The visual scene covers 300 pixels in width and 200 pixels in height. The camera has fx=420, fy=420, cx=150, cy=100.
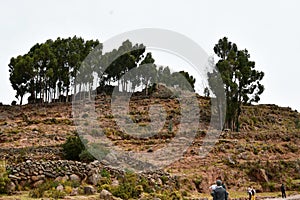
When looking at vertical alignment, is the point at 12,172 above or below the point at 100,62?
below

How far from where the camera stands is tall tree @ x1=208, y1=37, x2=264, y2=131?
3956 cm

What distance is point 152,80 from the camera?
55.8m

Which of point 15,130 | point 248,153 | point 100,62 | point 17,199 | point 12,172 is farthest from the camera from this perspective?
point 100,62

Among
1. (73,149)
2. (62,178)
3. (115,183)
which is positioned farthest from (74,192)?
(73,149)

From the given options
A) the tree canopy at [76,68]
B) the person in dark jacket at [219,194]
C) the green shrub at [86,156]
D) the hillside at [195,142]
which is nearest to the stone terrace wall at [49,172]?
the green shrub at [86,156]

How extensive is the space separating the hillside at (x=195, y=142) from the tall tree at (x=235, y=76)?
8.79ft

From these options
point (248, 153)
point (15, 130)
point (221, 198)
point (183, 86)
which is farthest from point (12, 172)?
point (183, 86)

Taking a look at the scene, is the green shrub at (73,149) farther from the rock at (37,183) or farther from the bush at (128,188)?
the rock at (37,183)

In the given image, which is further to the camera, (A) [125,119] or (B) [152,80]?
(B) [152,80]

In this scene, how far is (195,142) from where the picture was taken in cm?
3438

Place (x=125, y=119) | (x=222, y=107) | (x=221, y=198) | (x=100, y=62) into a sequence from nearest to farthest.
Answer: (x=221, y=198), (x=222, y=107), (x=125, y=119), (x=100, y=62)

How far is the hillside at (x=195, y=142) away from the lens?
26597 millimetres

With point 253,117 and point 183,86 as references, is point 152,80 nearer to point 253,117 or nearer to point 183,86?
point 183,86

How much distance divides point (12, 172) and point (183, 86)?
1638 inches
